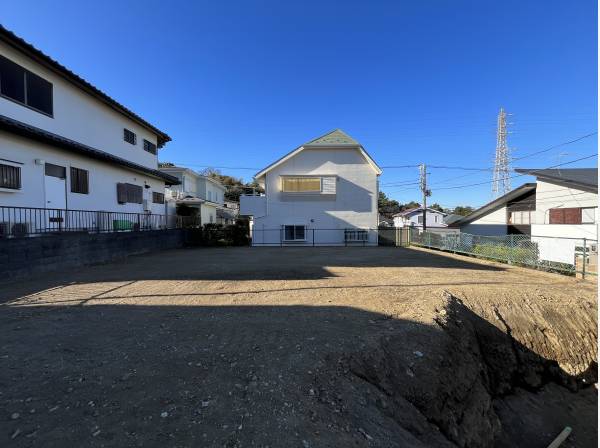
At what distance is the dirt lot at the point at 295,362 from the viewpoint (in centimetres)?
244

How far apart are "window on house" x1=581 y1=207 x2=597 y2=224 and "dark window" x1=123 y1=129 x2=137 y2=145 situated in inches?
1031

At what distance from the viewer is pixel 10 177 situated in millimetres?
9336

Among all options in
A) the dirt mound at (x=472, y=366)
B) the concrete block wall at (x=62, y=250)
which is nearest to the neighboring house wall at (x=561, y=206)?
the dirt mound at (x=472, y=366)

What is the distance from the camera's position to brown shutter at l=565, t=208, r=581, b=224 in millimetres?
17406

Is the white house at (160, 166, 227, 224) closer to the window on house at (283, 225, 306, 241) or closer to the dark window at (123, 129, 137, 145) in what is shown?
the dark window at (123, 129, 137, 145)

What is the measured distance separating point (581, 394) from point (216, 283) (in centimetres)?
818

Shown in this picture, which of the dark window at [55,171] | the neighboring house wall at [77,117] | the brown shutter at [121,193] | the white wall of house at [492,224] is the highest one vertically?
the neighboring house wall at [77,117]

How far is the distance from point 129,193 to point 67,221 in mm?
4814

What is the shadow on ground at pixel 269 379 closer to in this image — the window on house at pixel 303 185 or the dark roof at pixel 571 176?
the dark roof at pixel 571 176

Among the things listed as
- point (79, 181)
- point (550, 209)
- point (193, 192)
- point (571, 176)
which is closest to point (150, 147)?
point (79, 181)

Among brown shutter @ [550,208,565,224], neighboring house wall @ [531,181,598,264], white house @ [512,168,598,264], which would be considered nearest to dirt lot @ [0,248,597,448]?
neighboring house wall @ [531,181,598,264]

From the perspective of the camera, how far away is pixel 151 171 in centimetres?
1730

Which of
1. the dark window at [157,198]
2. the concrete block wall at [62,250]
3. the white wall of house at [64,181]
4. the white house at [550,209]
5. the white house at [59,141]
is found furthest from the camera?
the dark window at [157,198]

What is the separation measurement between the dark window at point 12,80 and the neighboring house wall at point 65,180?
1.58 m
